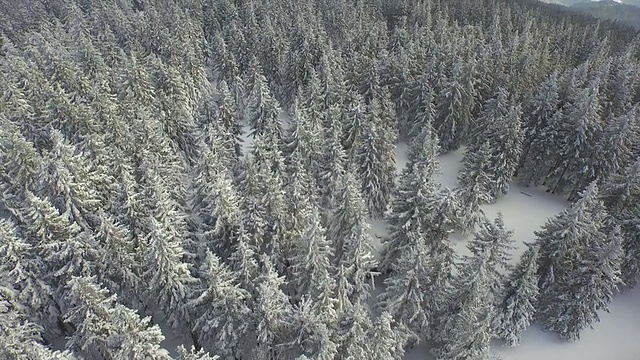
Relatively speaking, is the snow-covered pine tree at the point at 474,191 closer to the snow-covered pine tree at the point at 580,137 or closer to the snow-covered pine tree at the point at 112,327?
the snow-covered pine tree at the point at 580,137

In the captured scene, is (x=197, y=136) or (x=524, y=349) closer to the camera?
(x=524, y=349)

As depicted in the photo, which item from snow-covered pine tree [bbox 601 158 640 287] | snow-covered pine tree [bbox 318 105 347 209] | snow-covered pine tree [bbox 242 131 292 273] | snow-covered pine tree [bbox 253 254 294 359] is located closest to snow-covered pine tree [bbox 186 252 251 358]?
snow-covered pine tree [bbox 253 254 294 359]

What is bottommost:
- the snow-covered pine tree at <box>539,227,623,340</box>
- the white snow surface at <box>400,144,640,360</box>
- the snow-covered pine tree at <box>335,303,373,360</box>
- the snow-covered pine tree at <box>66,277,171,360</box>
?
the white snow surface at <box>400,144,640,360</box>

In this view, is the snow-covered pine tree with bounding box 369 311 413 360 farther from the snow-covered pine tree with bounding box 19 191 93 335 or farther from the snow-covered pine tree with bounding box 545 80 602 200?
the snow-covered pine tree with bounding box 545 80 602 200

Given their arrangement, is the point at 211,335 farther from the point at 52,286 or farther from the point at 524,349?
the point at 524,349

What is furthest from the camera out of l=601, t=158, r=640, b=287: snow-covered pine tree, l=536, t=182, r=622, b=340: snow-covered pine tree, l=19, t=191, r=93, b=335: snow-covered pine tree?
l=601, t=158, r=640, b=287: snow-covered pine tree

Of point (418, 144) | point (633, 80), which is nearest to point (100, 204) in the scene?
point (418, 144)

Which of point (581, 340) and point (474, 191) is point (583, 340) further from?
point (474, 191)

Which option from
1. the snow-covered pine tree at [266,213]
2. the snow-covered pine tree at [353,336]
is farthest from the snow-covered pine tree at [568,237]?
the snow-covered pine tree at [266,213]
